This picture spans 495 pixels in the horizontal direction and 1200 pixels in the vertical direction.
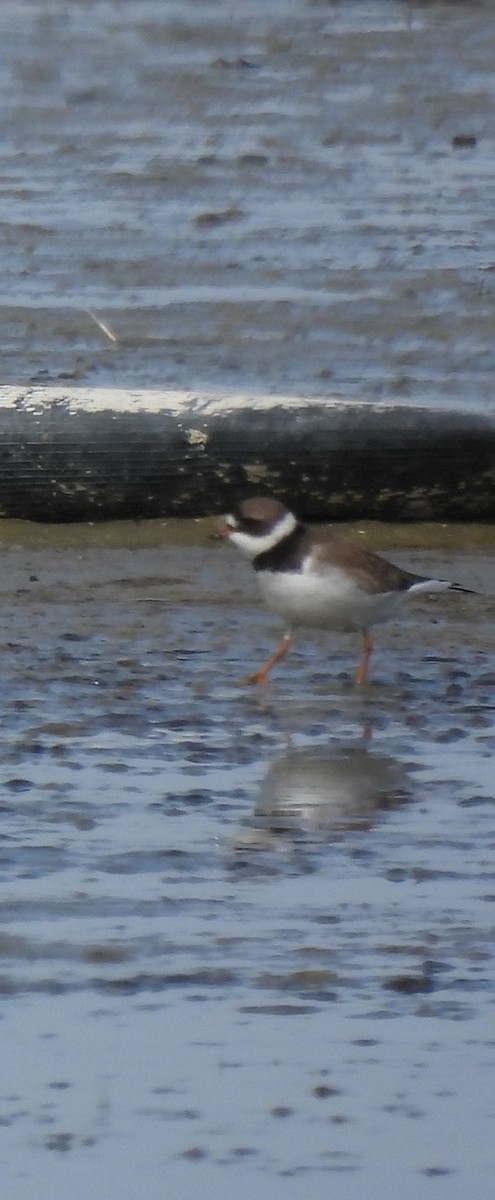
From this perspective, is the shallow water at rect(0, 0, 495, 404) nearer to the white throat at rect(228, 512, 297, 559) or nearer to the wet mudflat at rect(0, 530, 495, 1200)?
the white throat at rect(228, 512, 297, 559)

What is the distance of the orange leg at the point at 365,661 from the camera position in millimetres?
6723

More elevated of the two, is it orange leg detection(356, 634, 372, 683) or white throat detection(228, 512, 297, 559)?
white throat detection(228, 512, 297, 559)

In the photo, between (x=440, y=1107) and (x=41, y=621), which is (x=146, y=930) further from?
(x=41, y=621)

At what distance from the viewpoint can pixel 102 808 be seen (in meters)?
5.29

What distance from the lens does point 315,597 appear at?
6.70m

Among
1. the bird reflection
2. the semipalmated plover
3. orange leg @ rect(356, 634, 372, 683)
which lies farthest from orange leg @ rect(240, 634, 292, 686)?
the bird reflection

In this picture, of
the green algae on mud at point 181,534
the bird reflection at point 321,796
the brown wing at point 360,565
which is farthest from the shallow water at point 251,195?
the bird reflection at point 321,796

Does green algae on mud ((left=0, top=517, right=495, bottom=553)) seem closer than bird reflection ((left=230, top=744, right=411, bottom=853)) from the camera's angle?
No

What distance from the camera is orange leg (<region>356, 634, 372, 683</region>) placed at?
6.72m

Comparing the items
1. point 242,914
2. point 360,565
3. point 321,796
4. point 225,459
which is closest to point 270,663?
point 360,565

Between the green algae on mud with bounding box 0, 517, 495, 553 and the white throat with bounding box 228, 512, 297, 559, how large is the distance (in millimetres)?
1532

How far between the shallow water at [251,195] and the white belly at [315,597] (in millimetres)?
3560

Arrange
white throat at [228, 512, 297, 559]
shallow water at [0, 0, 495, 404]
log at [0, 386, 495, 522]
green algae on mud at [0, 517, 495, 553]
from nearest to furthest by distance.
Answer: white throat at [228, 512, 297, 559] < green algae on mud at [0, 517, 495, 553] < log at [0, 386, 495, 522] < shallow water at [0, 0, 495, 404]

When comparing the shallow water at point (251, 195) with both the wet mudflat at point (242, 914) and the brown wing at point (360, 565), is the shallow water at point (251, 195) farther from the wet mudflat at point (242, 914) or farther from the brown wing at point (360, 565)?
the wet mudflat at point (242, 914)
